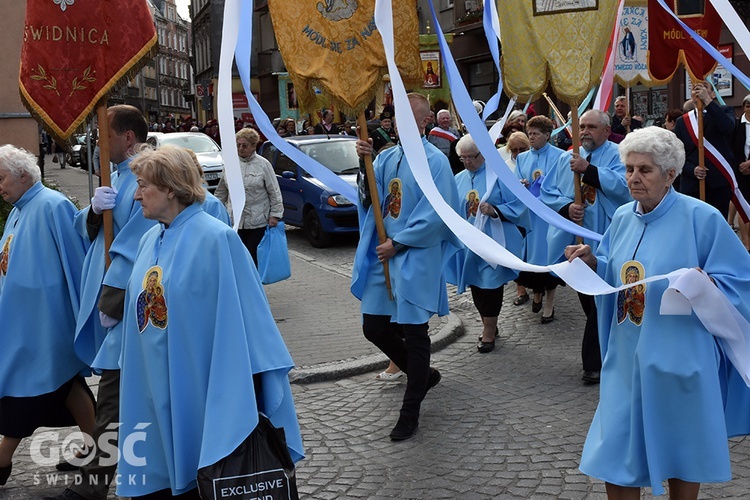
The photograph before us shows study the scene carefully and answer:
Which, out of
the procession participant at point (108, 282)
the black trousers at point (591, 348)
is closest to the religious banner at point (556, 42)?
the black trousers at point (591, 348)

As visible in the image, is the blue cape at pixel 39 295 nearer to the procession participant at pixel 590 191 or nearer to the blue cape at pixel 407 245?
the blue cape at pixel 407 245

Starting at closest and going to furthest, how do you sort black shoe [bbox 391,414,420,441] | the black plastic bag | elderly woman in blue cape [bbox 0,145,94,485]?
the black plastic bag < elderly woman in blue cape [bbox 0,145,94,485] < black shoe [bbox 391,414,420,441]

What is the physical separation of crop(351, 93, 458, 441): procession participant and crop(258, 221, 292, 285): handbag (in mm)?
3818

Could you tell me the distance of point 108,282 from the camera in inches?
183

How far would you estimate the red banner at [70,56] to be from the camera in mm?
4988

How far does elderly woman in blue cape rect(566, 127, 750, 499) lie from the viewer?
12.1 feet

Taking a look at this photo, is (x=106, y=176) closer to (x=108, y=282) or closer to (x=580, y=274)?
(x=108, y=282)

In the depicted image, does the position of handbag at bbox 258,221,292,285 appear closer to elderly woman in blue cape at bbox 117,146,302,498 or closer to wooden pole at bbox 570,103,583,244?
wooden pole at bbox 570,103,583,244

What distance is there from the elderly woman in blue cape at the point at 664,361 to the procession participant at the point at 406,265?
6.61ft

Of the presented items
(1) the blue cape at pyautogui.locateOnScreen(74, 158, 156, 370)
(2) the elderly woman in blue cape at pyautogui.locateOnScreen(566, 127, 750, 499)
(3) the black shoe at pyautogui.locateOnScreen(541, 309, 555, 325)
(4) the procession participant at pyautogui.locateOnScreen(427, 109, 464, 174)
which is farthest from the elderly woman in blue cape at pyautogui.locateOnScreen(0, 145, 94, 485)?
(4) the procession participant at pyautogui.locateOnScreen(427, 109, 464, 174)

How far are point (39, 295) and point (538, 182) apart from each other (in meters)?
4.78

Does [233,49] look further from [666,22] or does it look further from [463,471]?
[666,22]

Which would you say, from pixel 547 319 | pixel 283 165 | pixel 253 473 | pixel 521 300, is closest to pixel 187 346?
pixel 253 473

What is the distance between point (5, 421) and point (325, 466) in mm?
1691
